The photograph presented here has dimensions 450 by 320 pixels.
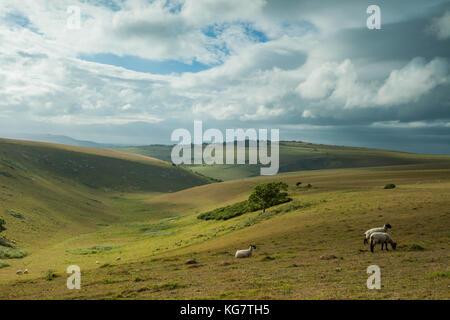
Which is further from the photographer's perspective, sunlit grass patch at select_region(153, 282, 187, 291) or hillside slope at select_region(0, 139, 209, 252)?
hillside slope at select_region(0, 139, 209, 252)

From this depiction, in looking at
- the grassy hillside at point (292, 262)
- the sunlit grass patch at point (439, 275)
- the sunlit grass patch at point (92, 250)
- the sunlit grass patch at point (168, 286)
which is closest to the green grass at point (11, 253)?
the grassy hillside at point (292, 262)

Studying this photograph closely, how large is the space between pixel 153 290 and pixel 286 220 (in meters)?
24.9

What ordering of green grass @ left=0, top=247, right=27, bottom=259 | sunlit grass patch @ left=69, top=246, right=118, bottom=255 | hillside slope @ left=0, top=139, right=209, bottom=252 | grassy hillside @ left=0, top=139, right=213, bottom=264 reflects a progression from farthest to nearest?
1. hillside slope @ left=0, top=139, right=209, bottom=252
2. grassy hillside @ left=0, top=139, right=213, bottom=264
3. sunlit grass patch @ left=69, top=246, right=118, bottom=255
4. green grass @ left=0, top=247, right=27, bottom=259

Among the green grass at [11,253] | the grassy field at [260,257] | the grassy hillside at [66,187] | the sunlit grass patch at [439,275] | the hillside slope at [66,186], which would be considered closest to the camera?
the sunlit grass patch at [439,275]

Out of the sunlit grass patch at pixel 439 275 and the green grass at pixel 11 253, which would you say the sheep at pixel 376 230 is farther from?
the green grass at pixel 11 253

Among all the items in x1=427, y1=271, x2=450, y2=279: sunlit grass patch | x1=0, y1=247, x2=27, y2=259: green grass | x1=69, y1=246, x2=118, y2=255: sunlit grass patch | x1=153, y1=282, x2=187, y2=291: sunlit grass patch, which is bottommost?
x1=69, y1=246, x2=118, y2=255: sunlit grass patch

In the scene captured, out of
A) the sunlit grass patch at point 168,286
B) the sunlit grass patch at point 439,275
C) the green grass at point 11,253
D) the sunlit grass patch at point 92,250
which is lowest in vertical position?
the sunlit grass patch at point 92,250

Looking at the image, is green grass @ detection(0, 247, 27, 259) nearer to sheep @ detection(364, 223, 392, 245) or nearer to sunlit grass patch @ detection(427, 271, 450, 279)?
sheep @ detection(364, 223, 392, 245)

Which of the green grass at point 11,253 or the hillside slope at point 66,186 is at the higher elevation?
the hillside slope at point 66,186

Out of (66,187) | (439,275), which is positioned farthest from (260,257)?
(66,187)

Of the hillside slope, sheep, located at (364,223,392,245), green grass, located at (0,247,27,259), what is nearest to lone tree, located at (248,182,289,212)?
sheep, located at (364,223,392,245)
